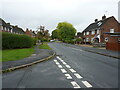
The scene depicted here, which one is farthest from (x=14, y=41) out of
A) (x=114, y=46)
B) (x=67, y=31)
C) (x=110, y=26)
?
(x=67, y=31)

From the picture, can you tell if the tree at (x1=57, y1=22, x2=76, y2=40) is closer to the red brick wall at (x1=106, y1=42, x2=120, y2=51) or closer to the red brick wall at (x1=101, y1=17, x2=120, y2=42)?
the red brick wall at (x1=101, y1=17, x2=120, y2=42)

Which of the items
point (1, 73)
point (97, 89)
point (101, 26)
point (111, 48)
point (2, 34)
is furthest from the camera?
point (101, 26)

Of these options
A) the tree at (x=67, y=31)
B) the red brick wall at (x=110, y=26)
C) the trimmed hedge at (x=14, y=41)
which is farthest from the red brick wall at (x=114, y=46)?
the tree at (x=67, y=31)

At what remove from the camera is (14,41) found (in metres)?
17.7

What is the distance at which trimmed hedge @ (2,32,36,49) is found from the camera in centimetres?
1627

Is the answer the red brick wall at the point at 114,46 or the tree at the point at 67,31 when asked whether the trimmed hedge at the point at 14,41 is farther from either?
the tree at the point at 67,31

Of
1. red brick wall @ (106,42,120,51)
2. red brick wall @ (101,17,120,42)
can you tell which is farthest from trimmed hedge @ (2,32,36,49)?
red brick wall @ (101,17,120,42)

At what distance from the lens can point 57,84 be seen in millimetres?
4023

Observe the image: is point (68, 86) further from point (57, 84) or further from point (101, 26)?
point (101, 26)

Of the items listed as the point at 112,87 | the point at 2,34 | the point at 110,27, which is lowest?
the point at 112,87

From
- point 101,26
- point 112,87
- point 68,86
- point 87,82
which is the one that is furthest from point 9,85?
point 101,26

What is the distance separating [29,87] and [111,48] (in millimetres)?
17641

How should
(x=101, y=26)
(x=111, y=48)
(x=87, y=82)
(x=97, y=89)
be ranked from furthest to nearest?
(x=101, y=26) < (x=111, y=48) < (x=87, y=82) < (x=97, y=89)

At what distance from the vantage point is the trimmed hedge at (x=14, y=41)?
16.3 m
